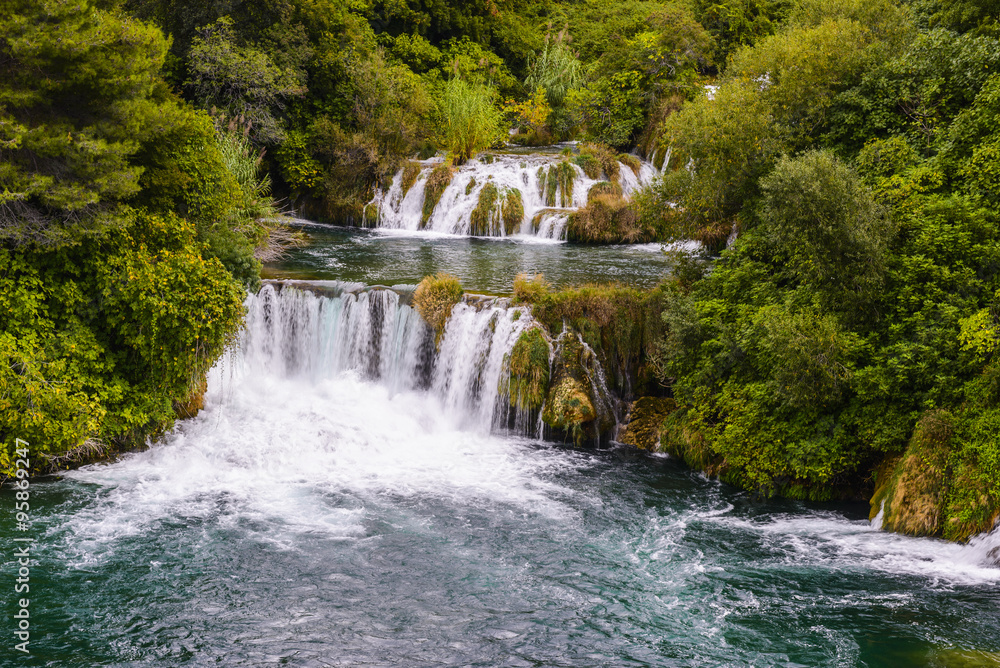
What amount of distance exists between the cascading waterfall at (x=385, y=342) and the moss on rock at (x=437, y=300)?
0.48ft

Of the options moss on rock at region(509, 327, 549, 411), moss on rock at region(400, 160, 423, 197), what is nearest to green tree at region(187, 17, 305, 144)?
moss on rock at region(400, 160, 423, 197)

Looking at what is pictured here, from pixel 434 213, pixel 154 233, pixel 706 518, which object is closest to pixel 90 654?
pixel 154 233

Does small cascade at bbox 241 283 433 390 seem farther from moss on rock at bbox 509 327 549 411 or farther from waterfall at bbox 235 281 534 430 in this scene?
moss on rock at bbox 509 327 549 411

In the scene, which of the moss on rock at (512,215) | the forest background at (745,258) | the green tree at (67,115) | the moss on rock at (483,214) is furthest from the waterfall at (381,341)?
the moss on rock at (512,215)

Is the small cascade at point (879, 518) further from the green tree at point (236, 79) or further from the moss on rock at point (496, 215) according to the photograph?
the green tree at point (236, 79)

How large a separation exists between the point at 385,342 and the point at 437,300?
149cm

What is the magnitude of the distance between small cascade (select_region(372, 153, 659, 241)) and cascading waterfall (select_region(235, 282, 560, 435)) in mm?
9025

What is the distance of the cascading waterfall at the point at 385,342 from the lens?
15.7 meters

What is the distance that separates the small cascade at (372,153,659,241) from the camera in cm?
2536

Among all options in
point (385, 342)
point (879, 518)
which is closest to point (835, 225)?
point (879, 518)

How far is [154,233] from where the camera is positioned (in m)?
13.6

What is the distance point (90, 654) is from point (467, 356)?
9052mm

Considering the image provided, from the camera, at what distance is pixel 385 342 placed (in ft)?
54.8

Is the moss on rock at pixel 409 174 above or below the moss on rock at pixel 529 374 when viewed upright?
above
